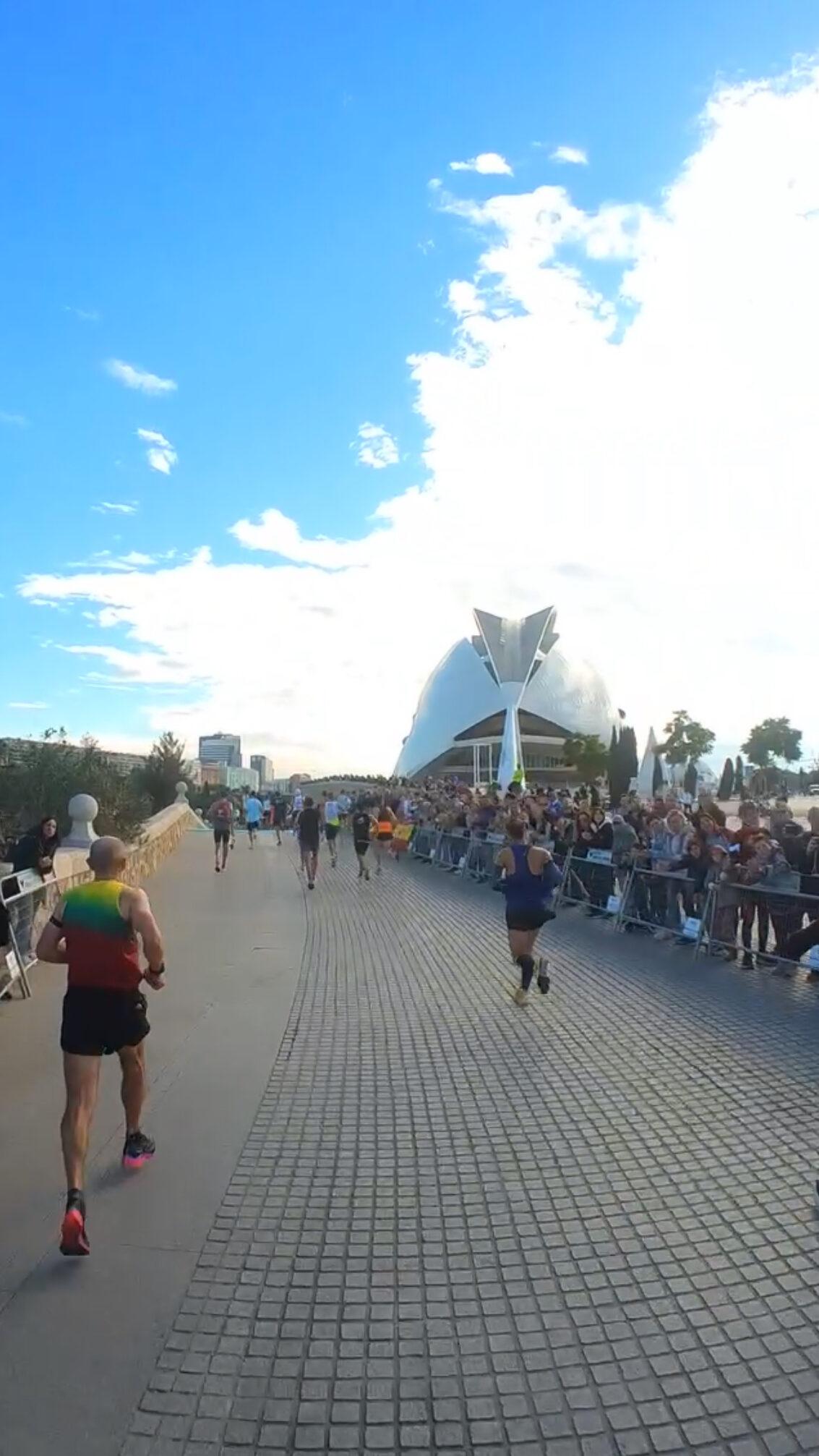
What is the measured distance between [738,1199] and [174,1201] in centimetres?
235

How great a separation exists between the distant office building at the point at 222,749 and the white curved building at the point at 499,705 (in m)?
81.4

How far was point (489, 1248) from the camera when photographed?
3.57 meters

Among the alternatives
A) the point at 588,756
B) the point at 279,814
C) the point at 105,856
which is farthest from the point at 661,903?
the point at 588,756

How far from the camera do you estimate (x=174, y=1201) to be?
391cm

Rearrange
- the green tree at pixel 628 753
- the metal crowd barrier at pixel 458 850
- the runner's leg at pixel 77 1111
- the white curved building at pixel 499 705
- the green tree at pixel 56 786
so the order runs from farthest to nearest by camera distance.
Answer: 1. the white curved building at pixel 499 705
2. the green tree at pixel 628 753
3. the green tree at pixel 56 786
4. the metal crowd barrier at pixel 458 850
5. the runner's leg at pixel 77 1111

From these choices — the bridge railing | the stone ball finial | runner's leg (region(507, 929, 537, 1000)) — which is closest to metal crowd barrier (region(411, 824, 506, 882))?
the bridge railing

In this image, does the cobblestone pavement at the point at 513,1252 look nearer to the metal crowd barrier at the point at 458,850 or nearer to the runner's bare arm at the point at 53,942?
the runner's bare arm at the point at 53,942

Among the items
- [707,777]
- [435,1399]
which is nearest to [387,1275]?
[435,1399]

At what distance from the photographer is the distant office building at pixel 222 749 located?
170m

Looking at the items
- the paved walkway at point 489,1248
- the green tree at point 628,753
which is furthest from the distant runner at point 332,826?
the green tree at point 628,753

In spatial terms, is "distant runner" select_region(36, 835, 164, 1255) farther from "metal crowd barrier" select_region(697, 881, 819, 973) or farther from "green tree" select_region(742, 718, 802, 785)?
"green tree" select_region(742, 718, 802, 785)

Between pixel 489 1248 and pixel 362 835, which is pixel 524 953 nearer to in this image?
pixel 489 1248

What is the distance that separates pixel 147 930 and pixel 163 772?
37.3 metres

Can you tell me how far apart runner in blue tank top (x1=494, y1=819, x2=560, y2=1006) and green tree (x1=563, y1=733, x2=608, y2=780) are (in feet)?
232
